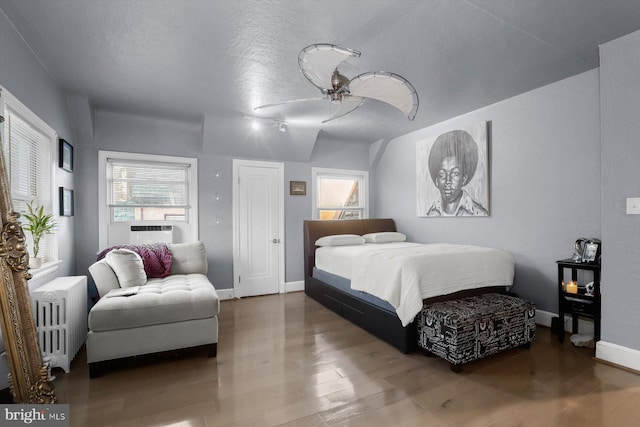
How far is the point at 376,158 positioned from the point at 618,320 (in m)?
4.01

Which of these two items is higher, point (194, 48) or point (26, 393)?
point (194, 48)

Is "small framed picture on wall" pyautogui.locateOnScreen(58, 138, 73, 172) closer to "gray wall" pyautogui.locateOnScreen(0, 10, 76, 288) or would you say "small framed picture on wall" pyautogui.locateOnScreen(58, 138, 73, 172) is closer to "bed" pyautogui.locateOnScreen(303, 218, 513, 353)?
"gray wall" pyautogui.locateOnScreen(0, 10, 76, 288)

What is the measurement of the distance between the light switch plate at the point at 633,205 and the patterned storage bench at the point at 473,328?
107cm

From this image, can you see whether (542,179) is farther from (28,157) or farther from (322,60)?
(28,157)

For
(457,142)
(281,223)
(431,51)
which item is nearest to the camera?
(431,51)

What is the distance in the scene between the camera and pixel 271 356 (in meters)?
2.71

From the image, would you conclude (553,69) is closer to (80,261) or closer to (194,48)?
(194,48)

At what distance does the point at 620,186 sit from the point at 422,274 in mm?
1719

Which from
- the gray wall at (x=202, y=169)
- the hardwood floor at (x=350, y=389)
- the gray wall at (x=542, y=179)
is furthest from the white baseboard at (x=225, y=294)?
the gray wall at (x=542, y=179)

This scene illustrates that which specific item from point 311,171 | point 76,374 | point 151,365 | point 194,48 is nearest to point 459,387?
point 151,365

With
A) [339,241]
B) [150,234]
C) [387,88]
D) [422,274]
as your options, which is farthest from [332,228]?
[387,88]

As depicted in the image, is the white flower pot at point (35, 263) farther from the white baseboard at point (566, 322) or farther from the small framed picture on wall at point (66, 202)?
the white baseboard at point (566, 322)

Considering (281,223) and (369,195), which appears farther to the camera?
(369,195)

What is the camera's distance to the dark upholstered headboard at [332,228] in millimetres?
4824
